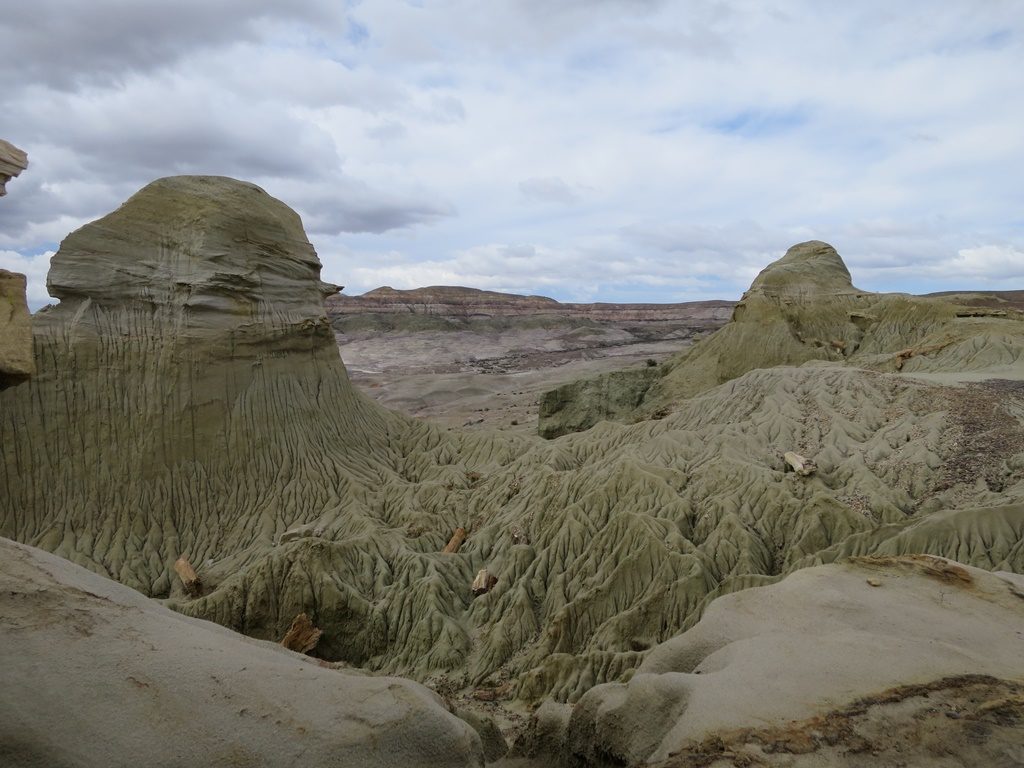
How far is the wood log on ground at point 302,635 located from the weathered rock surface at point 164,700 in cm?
652

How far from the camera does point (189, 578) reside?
14.4 meters

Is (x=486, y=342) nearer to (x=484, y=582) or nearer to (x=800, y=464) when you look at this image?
(x=484, y=582)

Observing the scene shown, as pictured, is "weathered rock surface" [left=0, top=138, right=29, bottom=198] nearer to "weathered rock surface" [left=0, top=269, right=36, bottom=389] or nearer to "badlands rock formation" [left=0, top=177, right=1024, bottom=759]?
"weathered rock surface" [left=0, top=269, right=36, bottom=389]

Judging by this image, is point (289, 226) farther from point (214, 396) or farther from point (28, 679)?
point (28, 679)

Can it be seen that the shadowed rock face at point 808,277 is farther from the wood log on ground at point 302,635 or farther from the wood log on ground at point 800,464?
the wood log on ground at point 302,635

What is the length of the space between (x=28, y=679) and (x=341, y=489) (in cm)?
1318

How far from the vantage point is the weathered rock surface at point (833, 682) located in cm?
482

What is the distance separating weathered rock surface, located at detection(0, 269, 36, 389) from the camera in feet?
19.7

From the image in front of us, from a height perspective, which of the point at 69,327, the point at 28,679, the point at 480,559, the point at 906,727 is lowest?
the point at 480,559

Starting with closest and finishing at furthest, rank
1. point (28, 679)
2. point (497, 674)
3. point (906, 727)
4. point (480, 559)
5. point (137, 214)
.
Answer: point (28, 679)
point (906, 727)
point (497, 674)
point (480, 559)
point (137, 214)

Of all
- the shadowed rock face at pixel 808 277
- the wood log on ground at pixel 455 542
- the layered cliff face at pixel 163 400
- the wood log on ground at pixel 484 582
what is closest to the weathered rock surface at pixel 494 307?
the shadowed rock face at pixel 808 277

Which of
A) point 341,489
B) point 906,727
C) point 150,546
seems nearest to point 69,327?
point 150,546

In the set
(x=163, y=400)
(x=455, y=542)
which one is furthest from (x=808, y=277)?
(x=163, y=400)

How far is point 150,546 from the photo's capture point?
51.9ft
